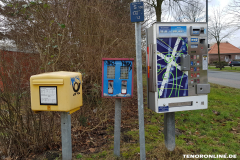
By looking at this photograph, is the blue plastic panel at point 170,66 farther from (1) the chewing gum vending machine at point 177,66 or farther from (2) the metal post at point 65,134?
(2) the metal post at point 65,134

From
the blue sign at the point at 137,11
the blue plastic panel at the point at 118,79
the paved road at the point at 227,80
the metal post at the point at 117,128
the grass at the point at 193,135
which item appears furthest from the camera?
the paved road at the point at 227,80

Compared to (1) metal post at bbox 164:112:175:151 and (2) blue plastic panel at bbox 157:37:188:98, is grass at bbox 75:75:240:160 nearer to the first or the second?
(1) metal post at bbox 164:112:175:151

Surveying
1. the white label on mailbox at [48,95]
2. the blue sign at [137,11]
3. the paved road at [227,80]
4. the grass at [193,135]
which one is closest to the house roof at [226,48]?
the paved road at [227,80]

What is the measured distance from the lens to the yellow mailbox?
258cm

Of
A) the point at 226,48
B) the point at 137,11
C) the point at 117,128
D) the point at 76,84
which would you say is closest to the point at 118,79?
the point at 76,84

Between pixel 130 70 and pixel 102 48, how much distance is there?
103 inches

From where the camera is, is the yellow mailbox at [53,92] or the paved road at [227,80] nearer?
the yellow mailbox at [53,92]

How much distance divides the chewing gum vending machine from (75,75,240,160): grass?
94cm

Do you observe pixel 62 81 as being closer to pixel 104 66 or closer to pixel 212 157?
pixel 104 66

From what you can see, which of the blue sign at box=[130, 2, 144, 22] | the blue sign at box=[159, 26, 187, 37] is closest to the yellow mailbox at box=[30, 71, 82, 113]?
the blue sign at box=[130, 2, 144, 22]

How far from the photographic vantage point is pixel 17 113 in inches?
130

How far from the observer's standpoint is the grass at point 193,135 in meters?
3.29

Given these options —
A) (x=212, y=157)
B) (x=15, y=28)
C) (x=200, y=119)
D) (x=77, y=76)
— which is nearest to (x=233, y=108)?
(x=200, y=119)

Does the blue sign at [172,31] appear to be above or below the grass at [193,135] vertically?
above
